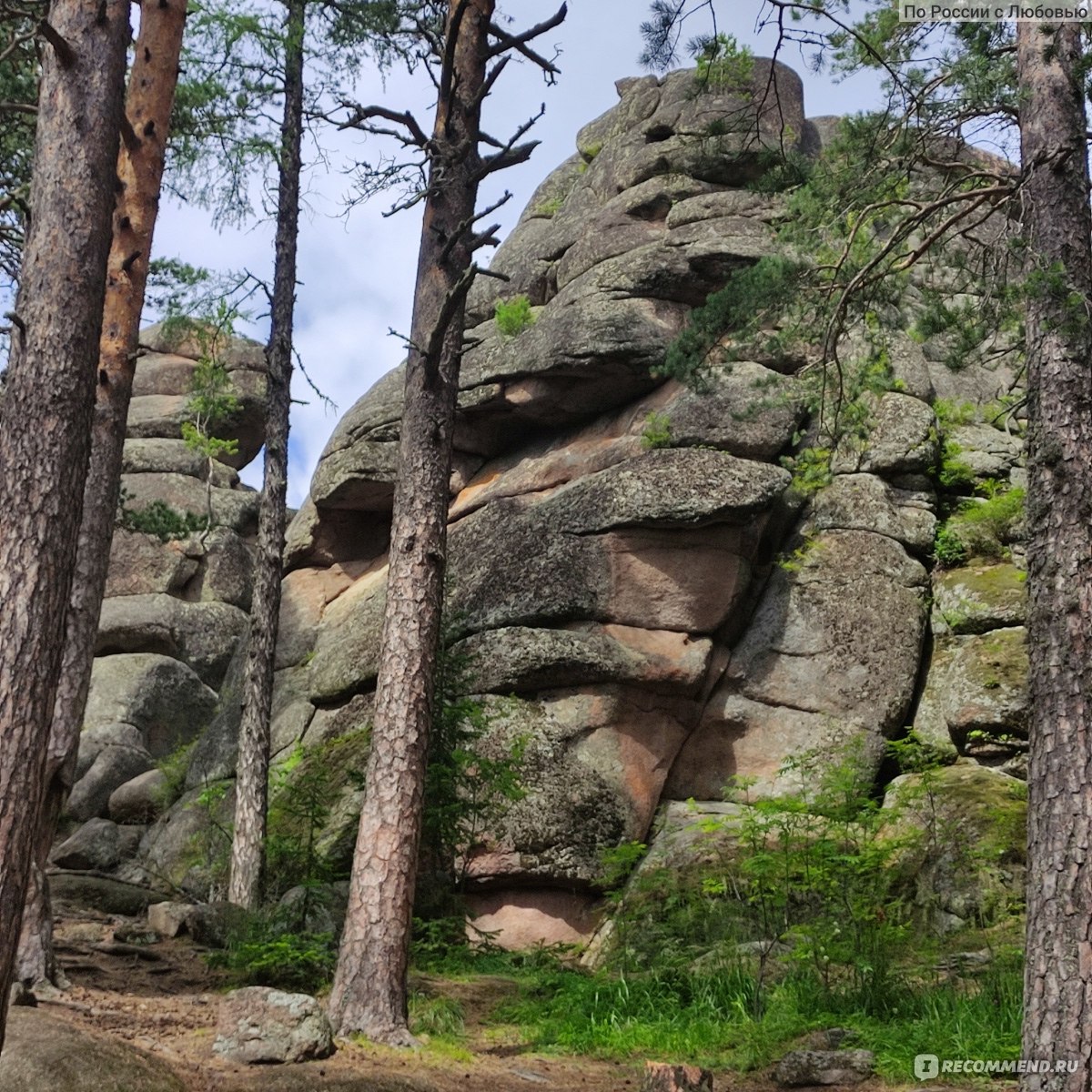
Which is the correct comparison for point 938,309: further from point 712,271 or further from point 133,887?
point 133,887

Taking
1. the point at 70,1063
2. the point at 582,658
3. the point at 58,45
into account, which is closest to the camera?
the point at 70,1063

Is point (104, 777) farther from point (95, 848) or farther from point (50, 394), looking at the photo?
point (50, 394)

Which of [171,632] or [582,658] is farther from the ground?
[171,632]

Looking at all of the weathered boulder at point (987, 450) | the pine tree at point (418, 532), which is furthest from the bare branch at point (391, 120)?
the weathered boulder at point (987, 450)

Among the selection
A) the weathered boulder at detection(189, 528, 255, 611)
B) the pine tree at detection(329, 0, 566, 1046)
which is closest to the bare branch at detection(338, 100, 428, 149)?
the pine tree at detection(329, 0, 566, 1046)

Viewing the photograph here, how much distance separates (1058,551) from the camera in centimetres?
739

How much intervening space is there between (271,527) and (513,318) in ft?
21.3

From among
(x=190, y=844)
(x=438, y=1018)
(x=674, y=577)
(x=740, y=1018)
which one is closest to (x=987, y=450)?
(x=674, y=577)

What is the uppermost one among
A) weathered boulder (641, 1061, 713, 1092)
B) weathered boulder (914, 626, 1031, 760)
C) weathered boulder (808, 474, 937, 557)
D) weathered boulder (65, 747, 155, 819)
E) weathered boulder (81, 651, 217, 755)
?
weathered boulder (808, 474, 937, 557)

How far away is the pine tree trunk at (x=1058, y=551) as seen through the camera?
259 inches

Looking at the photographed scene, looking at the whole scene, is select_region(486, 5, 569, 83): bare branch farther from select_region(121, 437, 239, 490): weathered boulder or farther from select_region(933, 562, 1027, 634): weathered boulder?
select_region(121, 437, 239, 490): weathered boulder

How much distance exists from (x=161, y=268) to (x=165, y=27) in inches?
204

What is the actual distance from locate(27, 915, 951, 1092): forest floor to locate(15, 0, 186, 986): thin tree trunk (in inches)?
34.0

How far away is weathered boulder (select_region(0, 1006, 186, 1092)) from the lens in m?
5.78
